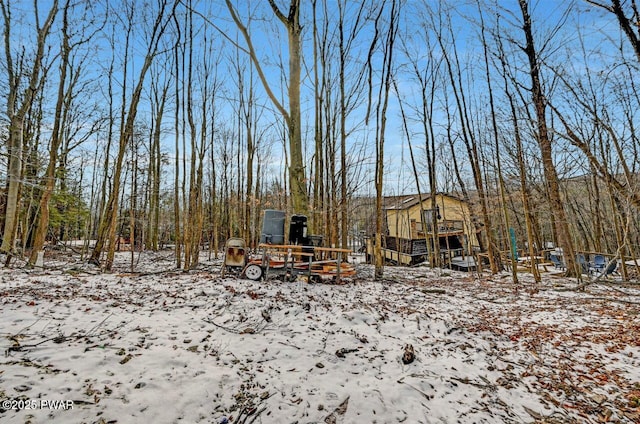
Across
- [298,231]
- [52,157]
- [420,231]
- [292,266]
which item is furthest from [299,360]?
[420,231]

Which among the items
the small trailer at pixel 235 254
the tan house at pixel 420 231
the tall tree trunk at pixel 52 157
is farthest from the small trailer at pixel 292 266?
the tan house at pixel 420 231

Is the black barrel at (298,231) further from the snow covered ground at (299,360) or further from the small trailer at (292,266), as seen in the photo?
the snow covered ground at (299,360)

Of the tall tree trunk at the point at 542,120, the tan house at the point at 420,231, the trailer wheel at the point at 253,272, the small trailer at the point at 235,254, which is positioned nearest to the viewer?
the trailer wheel at the point at 253,272

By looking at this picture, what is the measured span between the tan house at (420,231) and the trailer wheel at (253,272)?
11889mm

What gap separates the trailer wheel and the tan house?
39.0 feet

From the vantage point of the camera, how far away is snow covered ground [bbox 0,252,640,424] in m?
2.24

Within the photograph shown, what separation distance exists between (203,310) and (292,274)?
301 centimetres

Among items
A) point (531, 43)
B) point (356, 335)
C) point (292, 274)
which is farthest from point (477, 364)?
point (531, 43)

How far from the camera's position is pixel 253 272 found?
23.1 feet

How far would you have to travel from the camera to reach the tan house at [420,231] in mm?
19364

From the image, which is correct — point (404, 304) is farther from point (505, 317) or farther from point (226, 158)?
point (226, 158)

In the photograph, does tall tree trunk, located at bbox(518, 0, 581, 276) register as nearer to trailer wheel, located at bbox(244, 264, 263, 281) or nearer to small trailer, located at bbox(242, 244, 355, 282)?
small trailer, located at bbox(242, 244, 355, 282)

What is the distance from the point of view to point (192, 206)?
9258 millimetres

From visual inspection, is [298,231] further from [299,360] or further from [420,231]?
[420,231]
